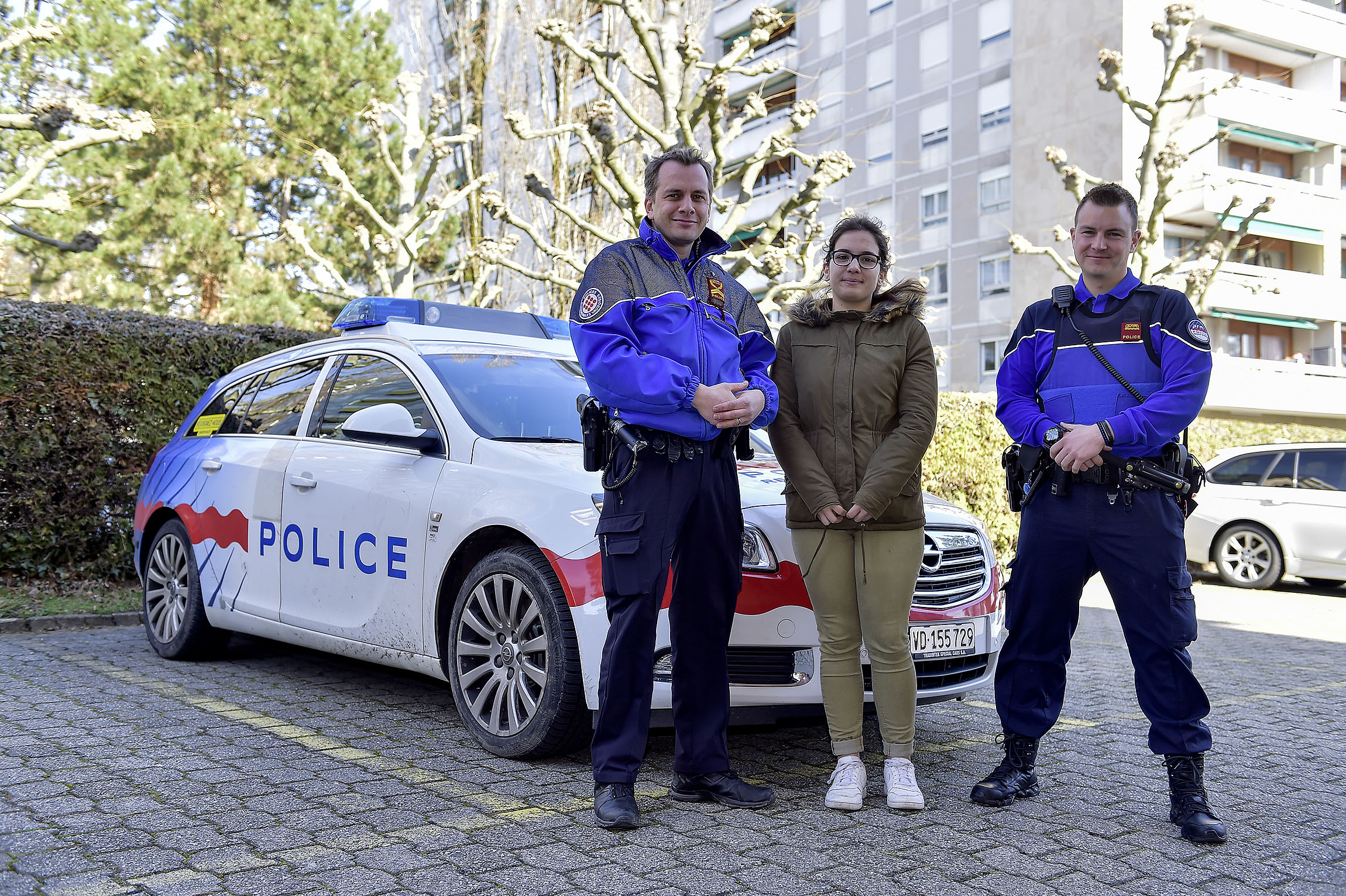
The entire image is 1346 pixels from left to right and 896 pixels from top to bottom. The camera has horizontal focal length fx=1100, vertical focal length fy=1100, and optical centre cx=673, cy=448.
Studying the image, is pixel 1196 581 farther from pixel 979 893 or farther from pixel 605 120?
pixel 979 893

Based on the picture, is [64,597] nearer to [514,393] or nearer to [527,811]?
[514,393]

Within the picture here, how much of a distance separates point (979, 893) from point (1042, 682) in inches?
45.8

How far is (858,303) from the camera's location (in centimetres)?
405

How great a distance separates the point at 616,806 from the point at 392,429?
6.12 feet

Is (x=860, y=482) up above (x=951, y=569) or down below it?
above

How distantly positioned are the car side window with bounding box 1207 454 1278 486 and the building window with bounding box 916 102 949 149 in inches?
1013

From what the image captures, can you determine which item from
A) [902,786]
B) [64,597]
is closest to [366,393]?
[902,786]

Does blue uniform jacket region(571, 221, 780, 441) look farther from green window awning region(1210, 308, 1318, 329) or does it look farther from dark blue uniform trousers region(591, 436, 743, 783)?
green window awning region(1210, 308, 1318, 329)

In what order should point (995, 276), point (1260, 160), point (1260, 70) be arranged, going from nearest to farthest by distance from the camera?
point (1260, 160) < point (1260, 70) < point (995, 276)

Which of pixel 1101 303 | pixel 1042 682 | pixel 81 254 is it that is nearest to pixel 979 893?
pixel 1042 682

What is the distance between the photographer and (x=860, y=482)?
3.89m

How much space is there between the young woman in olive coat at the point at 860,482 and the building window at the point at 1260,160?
3429 cm

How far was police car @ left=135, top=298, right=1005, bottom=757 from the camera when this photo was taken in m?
4.01

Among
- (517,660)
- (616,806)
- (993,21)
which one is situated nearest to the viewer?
(616,806)
